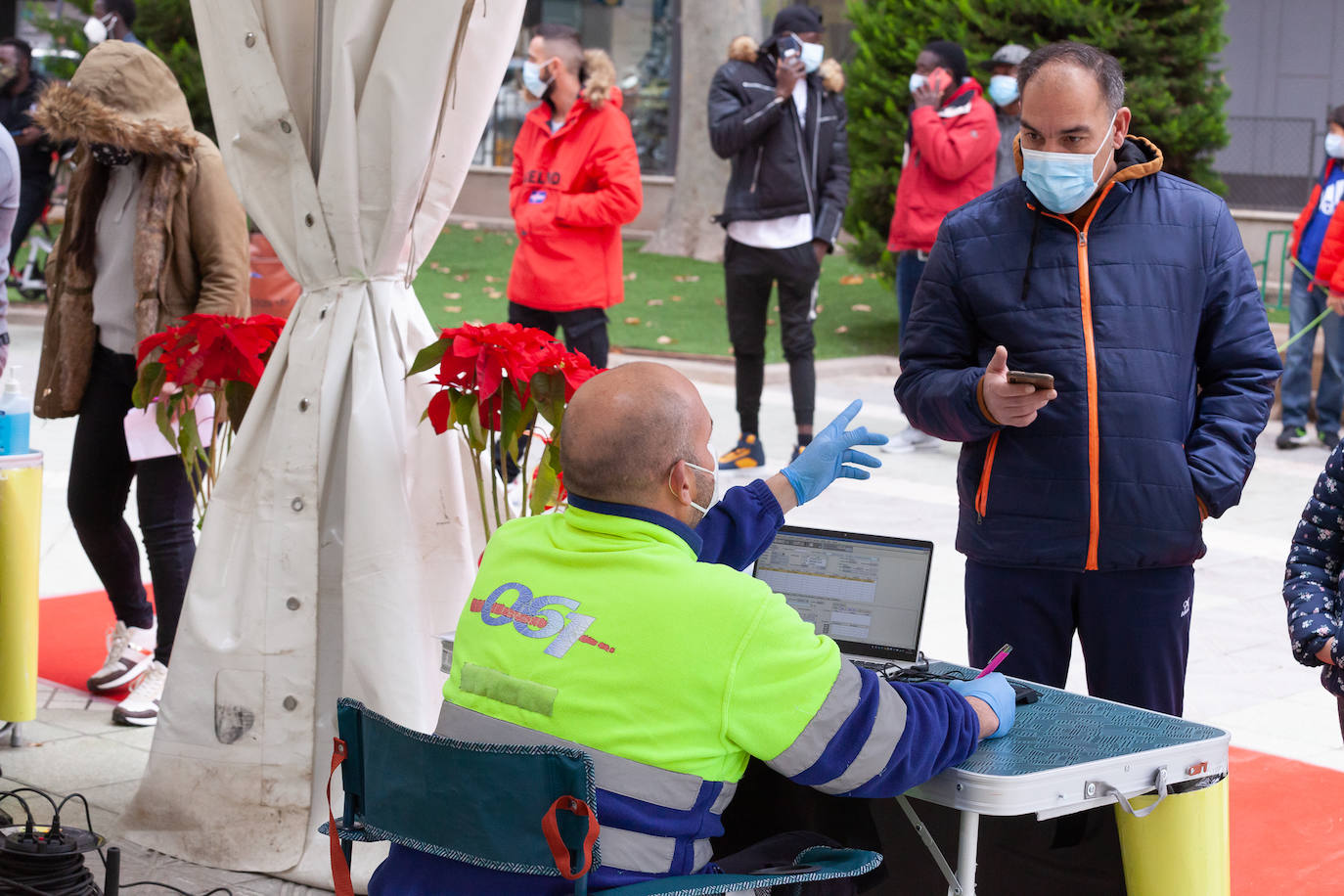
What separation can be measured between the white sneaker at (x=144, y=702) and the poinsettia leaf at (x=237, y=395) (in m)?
1.10

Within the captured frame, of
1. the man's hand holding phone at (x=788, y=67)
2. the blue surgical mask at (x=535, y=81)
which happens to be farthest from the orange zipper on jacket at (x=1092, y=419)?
the man's hand holding phone at (x=788, y=67)

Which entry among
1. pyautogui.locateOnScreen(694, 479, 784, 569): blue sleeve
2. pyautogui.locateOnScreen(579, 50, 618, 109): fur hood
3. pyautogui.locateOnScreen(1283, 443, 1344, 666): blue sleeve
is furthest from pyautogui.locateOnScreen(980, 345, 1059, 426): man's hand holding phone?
pyautogui.locateOnScreen(579, 50, 618, 109): fur hood

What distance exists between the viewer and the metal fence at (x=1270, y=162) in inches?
831

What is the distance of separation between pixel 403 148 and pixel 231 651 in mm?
1299

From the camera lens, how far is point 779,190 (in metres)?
8.35

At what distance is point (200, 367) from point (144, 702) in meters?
1.42

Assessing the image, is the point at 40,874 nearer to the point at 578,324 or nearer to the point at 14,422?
the point at 14,422

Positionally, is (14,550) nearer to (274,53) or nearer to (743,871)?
(274,53)

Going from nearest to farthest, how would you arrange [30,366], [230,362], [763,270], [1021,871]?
1. [1021,871]
2. [230,362]
3. [763,270]
4. [30,366]

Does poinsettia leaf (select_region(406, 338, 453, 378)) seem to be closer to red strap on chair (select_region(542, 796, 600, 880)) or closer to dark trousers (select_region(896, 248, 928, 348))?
red strap on chair (select_region(542, 796, 600, 880))

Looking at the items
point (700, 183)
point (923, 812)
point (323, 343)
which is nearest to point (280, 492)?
point (323, 343)

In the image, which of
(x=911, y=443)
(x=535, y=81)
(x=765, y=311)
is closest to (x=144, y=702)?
(x=535, y=81)

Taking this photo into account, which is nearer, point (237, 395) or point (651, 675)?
point (651, 675)

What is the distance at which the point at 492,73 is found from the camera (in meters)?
3.97
